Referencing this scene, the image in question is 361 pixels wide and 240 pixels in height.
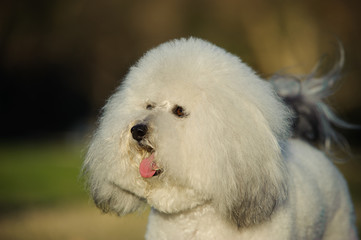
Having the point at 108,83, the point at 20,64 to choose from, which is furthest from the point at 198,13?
the point at 20,64

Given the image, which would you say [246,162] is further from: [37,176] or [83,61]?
[83,61]

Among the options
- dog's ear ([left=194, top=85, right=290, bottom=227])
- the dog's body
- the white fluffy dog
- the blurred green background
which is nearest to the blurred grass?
the blurred green background

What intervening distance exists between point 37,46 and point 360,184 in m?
15.6

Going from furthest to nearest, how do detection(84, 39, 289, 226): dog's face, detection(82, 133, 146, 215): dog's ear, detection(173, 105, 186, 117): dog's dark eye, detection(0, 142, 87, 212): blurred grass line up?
detection(0, 142, 87, 212): blurred grass
detection(82, 133, 146, 215): dog's ear
detection(173, 105, 186, 117): dog's dark eye
detection(84, 39, 289, 226): dog's face

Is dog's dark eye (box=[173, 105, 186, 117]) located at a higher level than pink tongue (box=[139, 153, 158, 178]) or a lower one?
higher

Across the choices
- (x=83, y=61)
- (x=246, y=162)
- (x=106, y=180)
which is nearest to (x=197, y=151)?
(x=246, y=162)

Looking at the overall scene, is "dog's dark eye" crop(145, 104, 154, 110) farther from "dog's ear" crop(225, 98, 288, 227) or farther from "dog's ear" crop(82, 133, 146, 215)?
"dog's ear" crop(225, 98, 288, 227)

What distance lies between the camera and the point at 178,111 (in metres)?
3.46

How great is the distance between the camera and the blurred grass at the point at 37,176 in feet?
29.7

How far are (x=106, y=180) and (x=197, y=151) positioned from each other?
74 cm

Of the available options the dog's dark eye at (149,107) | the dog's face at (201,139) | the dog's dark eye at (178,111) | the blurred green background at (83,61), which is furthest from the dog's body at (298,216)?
the blurred green background at (83,61)

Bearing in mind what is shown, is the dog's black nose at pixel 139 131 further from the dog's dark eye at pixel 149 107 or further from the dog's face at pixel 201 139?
the dog's dark eye at pixel 149 107

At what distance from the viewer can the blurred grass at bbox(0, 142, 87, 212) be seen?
9.05 m

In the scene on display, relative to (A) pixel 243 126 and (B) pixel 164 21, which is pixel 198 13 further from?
(A) pixel 243 126
